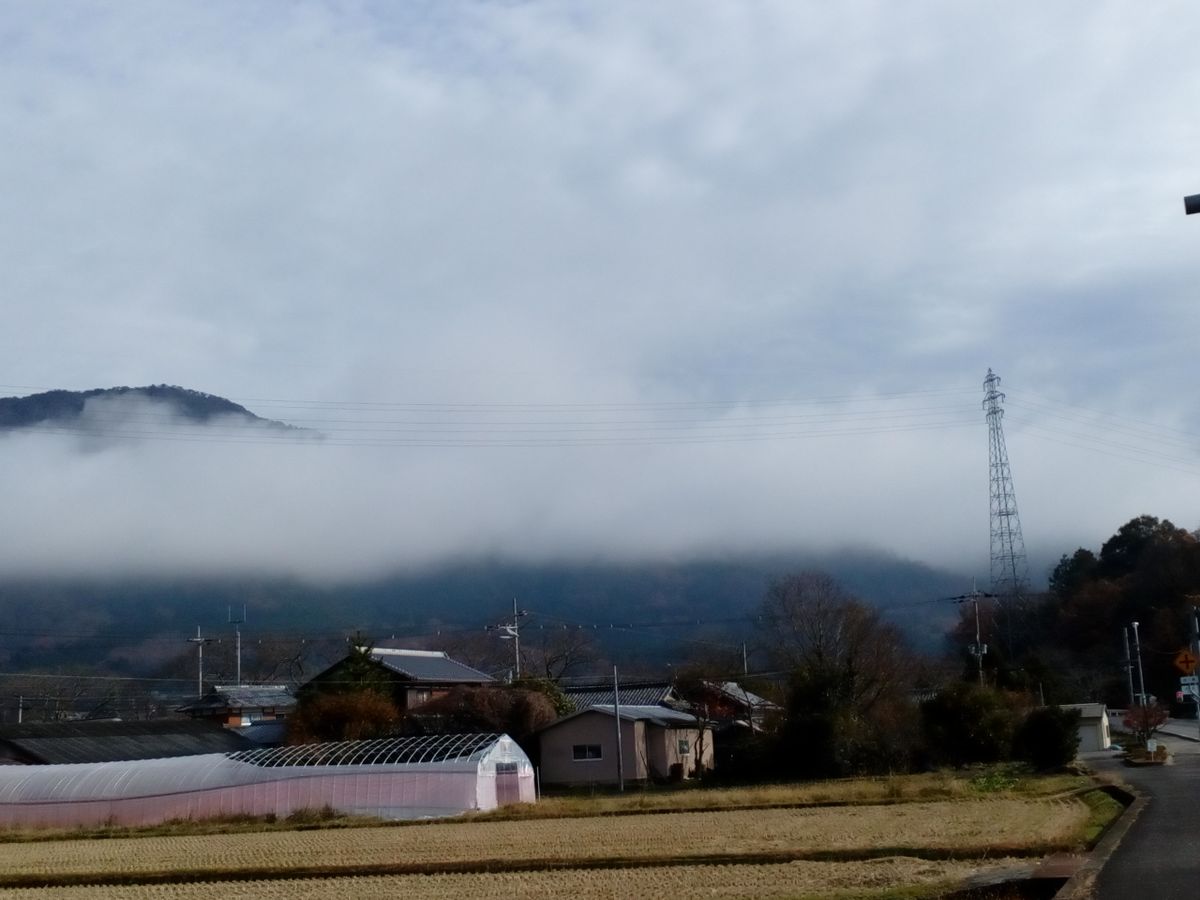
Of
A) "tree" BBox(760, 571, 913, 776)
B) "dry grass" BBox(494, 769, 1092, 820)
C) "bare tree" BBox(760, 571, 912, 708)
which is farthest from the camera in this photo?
"bare tree" BBox(760, 571, 912, 708)

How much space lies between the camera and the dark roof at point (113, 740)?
1812 inches

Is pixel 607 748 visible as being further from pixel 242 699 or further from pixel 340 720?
pixel 242 699

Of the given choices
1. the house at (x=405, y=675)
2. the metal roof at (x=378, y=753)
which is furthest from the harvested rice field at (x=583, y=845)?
the house at (x=405, y=675)

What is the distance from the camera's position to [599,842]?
25.7 m

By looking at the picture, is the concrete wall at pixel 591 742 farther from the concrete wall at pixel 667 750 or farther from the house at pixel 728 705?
the house at pixel 728 705

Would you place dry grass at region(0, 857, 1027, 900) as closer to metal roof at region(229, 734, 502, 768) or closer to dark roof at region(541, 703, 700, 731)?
metal roof at region(229, 734, 502, 768)

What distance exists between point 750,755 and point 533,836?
72.3 ft

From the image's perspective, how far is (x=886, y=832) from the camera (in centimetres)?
2469

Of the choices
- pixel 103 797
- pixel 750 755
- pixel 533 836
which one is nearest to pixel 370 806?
pixel 103 797

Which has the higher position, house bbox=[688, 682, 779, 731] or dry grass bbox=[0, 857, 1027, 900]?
dry grass bbox=[0, 857, 1027, 900]

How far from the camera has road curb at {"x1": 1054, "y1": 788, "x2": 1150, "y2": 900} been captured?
15125 millimetres

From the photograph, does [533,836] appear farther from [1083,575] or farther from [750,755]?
[1083,575]

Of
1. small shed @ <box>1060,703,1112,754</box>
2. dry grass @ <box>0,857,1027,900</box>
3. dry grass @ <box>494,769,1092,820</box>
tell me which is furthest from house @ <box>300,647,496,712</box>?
dry grass @ <box>0,857,1027,900</box>

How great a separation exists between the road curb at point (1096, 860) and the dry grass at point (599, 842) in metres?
0.60
